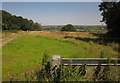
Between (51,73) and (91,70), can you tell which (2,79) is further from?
(91,70)

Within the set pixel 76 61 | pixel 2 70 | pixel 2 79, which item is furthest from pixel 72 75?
pixel 2 70

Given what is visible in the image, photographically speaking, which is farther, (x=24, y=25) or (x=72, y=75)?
(x=24, y=25)

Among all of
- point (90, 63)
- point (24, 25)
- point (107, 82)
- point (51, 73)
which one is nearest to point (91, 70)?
point (90, 63)

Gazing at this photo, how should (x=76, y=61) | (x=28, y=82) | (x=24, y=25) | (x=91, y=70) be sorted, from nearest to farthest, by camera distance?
(x=28, y=82) < (x=91, y=70) < (x=76, y=61) < (x=24, y=25)

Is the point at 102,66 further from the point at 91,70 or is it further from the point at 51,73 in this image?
the point at 51,73

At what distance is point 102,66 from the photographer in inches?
189

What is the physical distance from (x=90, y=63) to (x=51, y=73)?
1591 millimetres

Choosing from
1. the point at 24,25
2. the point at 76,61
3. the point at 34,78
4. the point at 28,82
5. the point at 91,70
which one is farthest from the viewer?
the point at 24,25

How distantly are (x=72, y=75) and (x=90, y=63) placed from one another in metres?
1.16

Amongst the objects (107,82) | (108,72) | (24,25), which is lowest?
(107,82)

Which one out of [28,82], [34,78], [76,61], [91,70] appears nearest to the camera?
[28,82]

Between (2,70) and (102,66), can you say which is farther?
(2,70)

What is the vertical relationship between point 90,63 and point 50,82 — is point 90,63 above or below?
above

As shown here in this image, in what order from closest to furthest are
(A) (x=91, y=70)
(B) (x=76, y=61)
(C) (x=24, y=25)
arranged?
(A) (x=91, y=70) → (B) (x=76, y=61) → (C) (x=24, y=25)
